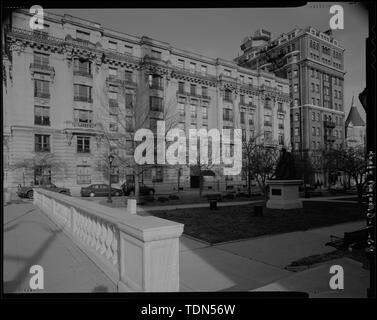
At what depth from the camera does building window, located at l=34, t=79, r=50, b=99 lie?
412 cm

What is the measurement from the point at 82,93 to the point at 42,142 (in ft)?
3.98

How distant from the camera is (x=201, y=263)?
14.5ft

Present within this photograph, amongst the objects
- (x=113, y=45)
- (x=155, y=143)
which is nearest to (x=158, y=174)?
(x=155, y=143)

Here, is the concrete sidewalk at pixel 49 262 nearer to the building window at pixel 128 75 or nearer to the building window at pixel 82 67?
the building window at pixel 82 67

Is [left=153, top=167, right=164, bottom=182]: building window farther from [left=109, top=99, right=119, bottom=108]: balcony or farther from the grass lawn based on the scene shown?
the grass lawn

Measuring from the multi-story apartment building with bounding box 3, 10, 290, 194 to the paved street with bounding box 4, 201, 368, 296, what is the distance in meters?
1.30

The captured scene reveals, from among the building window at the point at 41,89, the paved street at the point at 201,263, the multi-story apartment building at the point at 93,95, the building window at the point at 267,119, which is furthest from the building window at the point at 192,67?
the paved street at the point at 201,263

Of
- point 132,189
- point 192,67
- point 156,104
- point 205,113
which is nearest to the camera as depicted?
point 156,104

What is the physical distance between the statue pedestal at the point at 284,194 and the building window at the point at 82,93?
10.1 meters

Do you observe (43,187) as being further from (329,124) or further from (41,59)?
(329,124)

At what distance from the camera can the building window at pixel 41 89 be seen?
4.12 meters

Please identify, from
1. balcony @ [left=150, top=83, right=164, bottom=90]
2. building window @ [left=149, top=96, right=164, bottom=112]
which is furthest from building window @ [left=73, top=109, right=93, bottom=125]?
balcony @ [left=150, top=83, right=164, bottom=90]

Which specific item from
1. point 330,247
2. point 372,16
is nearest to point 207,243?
point 330,247
